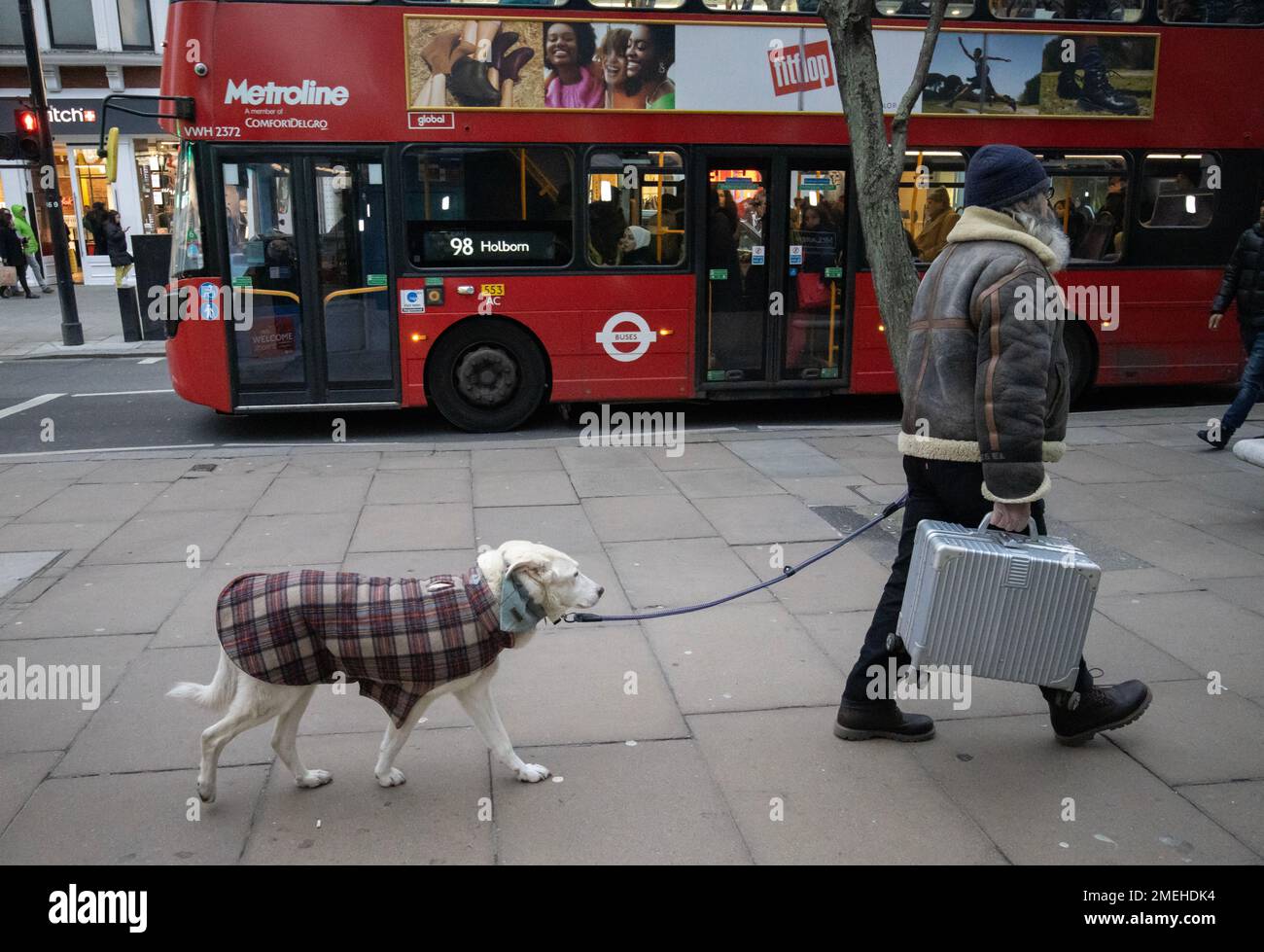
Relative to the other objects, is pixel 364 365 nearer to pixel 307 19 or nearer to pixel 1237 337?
pixel 307 19

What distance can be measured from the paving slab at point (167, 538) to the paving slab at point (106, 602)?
5.9 inches

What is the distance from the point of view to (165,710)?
14.1 feet

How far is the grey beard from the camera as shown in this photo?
3.54 m

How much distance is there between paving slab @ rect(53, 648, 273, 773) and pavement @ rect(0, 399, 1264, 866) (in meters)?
0.02

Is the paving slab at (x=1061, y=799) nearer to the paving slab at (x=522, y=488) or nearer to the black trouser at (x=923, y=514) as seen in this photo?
the black trouser at (x=923, y=514)

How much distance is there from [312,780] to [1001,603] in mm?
2332

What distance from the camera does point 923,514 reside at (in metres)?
3.83

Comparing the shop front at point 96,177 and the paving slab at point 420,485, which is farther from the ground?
the shop front at point 96,177

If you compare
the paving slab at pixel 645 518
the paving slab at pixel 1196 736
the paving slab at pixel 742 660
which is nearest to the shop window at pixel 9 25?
the paving slab at pixel 645 518

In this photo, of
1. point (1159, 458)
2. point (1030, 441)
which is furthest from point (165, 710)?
point (1159, 458)

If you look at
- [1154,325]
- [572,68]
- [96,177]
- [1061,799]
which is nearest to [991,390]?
[1061,799]

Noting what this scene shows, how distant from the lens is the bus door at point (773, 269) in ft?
32.9

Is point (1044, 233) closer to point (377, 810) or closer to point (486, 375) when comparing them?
point (377, 810)

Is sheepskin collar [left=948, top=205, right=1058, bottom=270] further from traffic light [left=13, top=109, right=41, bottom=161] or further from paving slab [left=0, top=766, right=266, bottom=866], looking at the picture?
traffic light [left=13, top=109, right=41, bottom=161]
